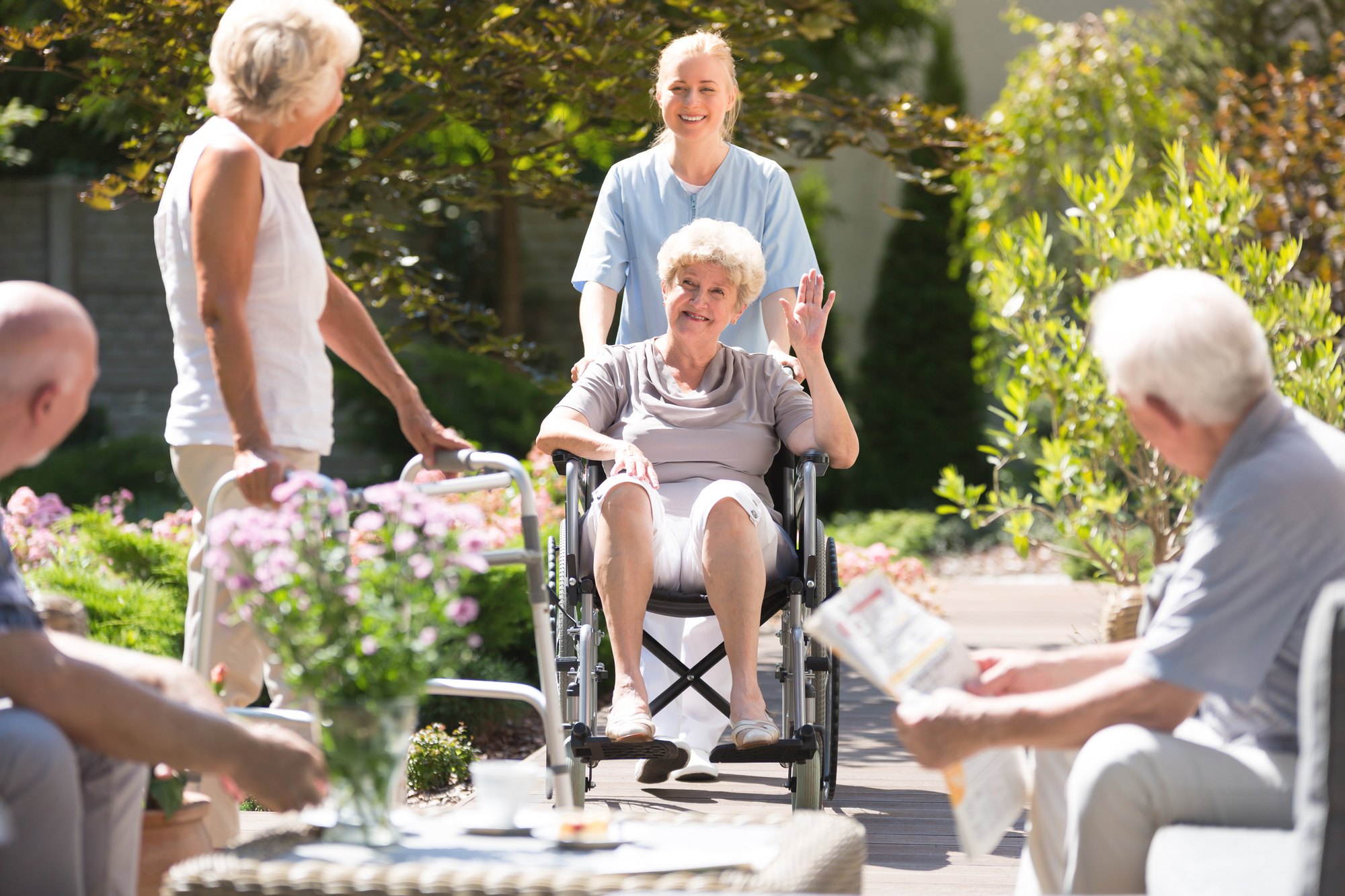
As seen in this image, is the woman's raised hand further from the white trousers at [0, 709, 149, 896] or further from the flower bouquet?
the white trousers at [0, 709, 149, 896]

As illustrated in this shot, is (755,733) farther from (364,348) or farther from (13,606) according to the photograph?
(13,606)

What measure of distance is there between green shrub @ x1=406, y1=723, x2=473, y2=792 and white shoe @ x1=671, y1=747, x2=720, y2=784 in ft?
1.74

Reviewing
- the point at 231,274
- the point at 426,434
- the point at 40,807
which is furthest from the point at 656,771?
the point at 40,807

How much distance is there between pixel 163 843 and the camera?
1.61 metres

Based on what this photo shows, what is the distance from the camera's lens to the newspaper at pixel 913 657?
1.45 meters

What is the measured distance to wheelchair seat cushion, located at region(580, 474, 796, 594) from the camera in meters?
2.59

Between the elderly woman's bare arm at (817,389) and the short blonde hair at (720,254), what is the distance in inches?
4.3

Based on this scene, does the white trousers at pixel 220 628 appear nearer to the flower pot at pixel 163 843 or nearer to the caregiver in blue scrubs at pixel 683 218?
the flower pot at pixel 163 843

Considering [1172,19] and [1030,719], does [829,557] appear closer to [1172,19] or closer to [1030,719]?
[1030,719]

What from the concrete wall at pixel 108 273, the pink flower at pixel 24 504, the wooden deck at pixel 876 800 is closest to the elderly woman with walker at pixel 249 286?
the wooden deck at pixel 876 800

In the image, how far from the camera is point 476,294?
10234 millimetres

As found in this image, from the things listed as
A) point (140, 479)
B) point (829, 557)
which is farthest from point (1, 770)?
point (140, 479)

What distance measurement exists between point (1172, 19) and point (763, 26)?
5510mm

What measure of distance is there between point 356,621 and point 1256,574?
967 millimetres
